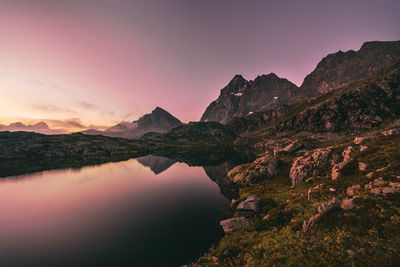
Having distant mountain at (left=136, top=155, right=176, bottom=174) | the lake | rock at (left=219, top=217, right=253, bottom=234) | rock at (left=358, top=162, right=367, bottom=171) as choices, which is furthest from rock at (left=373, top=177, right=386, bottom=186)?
distant mountain at (left=136, top=155, right=176, bottom=174)

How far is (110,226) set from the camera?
3269 cm

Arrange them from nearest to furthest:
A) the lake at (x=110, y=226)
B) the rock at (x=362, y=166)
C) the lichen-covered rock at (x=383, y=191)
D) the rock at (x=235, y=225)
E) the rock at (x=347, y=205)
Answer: the rock at (x=347, y=205) → the lichen-covered rock at (x=383, y=191) → the lake at (x=110, y=226) → the rock at (x=235, y=225) → the rock at (x=362, y=166)

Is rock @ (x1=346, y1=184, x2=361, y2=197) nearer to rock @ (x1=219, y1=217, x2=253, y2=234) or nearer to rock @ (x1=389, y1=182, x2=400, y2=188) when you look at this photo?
rock @ (x1=389, y1=182, x2=400, y2=188)

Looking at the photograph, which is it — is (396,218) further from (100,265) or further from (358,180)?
(100,265)

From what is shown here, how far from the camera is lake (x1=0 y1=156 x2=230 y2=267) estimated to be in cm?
2416

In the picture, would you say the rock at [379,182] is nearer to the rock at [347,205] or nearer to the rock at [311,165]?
the rock at [347,205]

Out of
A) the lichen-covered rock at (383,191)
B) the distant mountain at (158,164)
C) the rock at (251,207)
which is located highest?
the lichen-covered rock at (383,191)

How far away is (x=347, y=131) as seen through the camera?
175 metres

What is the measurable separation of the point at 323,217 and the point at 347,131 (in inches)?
8436

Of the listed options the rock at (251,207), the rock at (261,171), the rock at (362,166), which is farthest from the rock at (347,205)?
the rock at (261,171)

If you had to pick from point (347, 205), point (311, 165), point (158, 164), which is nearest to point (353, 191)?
point (347, 205)

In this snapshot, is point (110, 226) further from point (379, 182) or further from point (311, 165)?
point (311, 165)

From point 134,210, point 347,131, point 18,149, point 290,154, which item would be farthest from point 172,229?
point 18,149

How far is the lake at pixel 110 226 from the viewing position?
79.3ft
